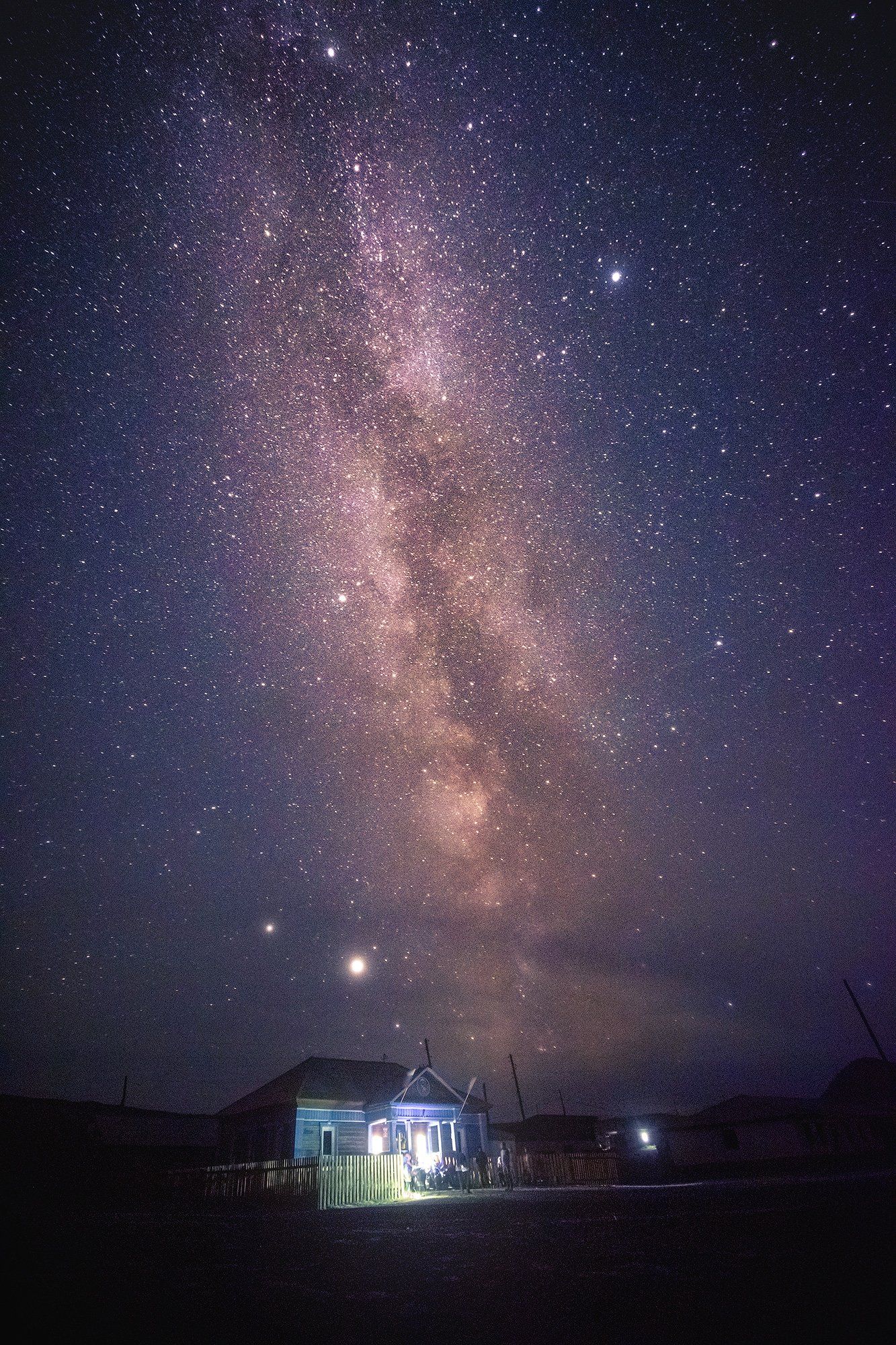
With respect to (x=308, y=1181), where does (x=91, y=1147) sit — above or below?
above

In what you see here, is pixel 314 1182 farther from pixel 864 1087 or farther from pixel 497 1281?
pixel 864 1087

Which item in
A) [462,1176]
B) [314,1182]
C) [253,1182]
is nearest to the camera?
[314,1182]

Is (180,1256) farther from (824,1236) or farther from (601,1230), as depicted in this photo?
(824,1236)

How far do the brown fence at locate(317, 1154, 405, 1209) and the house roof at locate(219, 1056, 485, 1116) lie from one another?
14.2m

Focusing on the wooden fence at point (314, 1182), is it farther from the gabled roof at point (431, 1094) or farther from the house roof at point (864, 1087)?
the house roof at point (864, 1087)

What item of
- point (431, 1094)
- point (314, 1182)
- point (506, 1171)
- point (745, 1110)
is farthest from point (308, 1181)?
point (745, 1110)

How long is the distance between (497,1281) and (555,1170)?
24.1m

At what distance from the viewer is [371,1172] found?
17.1 meters

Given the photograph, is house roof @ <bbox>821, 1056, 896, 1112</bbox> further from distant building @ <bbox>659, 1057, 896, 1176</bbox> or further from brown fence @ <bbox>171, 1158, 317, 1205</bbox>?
brown fence @ <bbox>171, 1158, 317, 1205</bbox>

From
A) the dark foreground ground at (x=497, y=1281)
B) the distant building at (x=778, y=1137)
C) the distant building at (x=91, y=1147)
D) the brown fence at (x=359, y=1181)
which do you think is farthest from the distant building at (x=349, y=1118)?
the dark foreground ground at (x=497, y=1281)

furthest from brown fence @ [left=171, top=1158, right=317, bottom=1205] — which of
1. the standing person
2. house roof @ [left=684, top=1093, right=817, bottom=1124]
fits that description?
house roof @ [left=684, top=1093, right=817, bottom=1124]

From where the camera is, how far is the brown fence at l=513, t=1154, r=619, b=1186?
74.8ft

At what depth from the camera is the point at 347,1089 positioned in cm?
3173

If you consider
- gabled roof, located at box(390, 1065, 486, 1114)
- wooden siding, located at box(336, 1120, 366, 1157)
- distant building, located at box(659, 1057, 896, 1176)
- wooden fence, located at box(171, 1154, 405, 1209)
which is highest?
gabled roof, located at box(390, 1065, 486, 1114)
